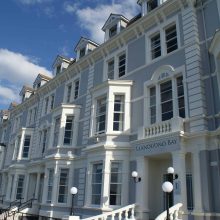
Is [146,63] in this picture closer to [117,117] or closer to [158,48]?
[158,48]

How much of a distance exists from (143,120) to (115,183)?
11.8 feet

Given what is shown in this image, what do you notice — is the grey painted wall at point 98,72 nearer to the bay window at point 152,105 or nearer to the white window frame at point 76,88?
the white window frame at point 76,88

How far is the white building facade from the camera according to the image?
11578 mm

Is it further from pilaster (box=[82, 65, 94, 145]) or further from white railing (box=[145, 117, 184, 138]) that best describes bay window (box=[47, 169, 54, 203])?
white railing (box=[145, 117, 184, 138])

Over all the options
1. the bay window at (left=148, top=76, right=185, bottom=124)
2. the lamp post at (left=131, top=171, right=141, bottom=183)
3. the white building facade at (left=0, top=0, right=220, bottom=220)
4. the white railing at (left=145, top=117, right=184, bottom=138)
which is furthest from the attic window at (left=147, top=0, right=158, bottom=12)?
the lamp post at (left=131, top=171, right=141, bottom=183)

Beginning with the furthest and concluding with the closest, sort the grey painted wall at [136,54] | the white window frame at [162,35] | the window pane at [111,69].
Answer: the window pane at [111,69]
the grey painted wall at [136,54]
the white window frame at [162,35]

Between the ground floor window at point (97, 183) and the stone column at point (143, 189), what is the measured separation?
2707 millimetres

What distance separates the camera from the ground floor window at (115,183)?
46.4 feet

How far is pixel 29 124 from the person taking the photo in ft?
89.9

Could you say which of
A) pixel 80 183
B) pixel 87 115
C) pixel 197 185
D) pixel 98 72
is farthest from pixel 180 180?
pixel 98 72

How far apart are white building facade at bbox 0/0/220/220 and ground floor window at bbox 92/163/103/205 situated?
0.17 ft

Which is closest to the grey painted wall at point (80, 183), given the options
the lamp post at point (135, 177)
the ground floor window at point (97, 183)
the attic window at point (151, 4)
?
the ground floor window at point (97, 183)

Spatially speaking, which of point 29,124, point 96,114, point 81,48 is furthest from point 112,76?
point 29,124

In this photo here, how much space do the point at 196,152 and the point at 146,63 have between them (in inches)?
248
